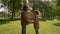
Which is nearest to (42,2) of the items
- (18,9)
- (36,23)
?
(18,9)

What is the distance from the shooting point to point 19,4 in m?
33.1

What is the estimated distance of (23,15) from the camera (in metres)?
7.16

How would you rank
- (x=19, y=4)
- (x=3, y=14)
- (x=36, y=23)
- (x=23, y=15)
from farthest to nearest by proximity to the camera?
1. (x=3, y=14)
2. (x=19, y=4)
3. (x=36, y=23)
4. (x=23, y=15)

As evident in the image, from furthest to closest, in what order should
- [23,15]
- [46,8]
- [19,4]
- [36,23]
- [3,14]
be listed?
[3,14] < [46,8] < [19,4] < [36,23] < [23,15]

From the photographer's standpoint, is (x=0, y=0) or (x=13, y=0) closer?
(x=13, y=0)

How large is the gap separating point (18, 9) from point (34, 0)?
38.4 feet

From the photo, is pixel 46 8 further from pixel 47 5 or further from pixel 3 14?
pixel 3 14

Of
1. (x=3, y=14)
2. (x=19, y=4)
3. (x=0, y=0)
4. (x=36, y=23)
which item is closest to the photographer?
(x=36, y=23)

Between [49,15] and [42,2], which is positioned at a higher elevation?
[42,2]

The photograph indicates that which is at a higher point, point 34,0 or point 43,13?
point 34,0

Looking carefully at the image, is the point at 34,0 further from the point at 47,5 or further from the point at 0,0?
the point at 0,0

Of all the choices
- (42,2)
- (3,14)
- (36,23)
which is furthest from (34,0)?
(36,23)

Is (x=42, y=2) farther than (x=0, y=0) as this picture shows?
Yes

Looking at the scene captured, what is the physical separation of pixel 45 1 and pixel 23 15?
1375 inches
